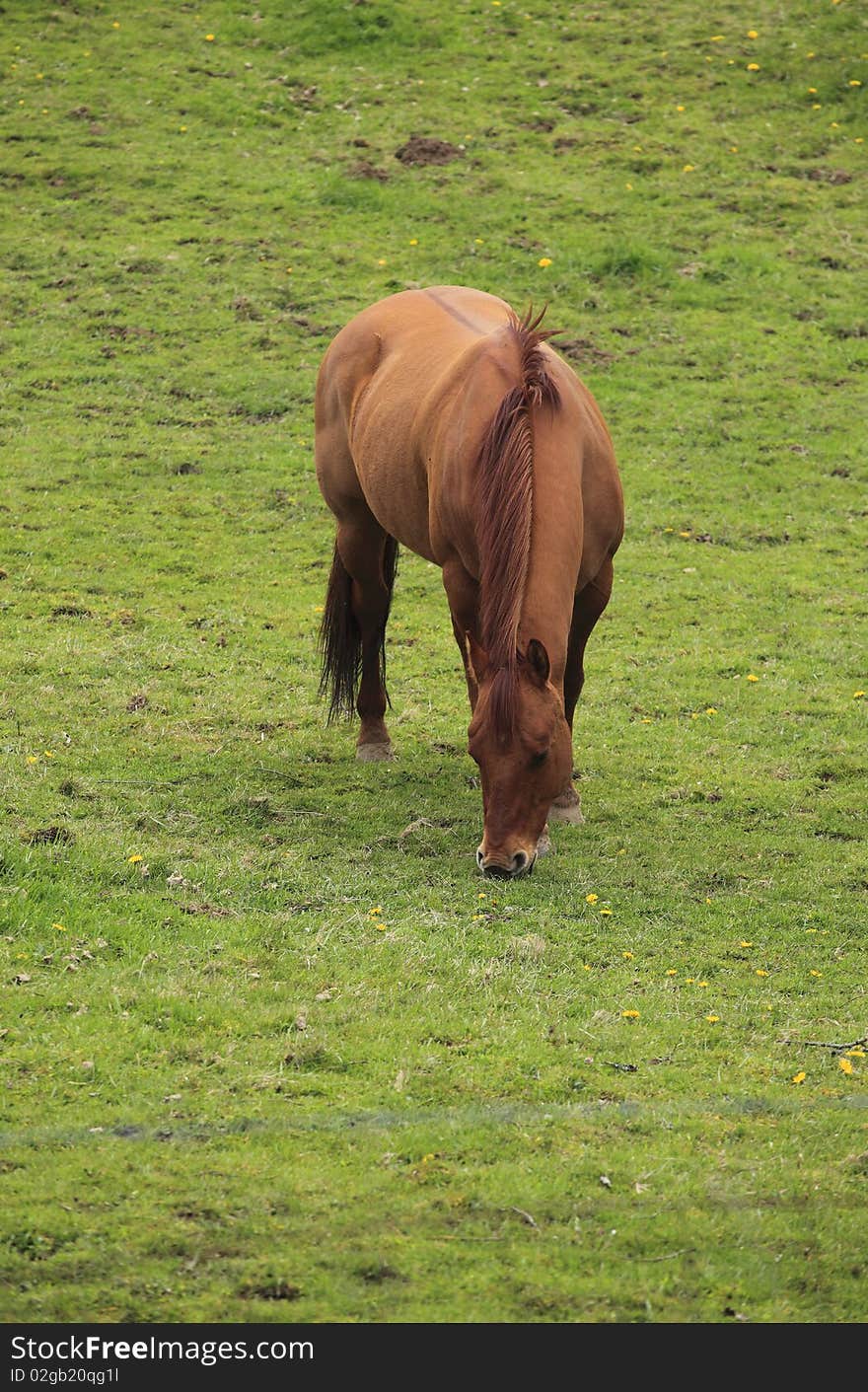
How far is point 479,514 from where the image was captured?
635 centimetres

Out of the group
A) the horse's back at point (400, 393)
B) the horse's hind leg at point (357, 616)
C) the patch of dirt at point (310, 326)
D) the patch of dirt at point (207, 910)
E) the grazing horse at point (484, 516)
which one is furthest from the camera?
the patch of dirt at point (310, 326)

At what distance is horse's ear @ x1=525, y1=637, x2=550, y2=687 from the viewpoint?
5918 millimetres

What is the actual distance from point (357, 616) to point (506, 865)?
8.75 feet

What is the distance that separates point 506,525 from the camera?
620cm

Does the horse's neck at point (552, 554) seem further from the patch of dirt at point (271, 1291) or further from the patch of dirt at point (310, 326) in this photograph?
the patch of dirt at point (310, 326)

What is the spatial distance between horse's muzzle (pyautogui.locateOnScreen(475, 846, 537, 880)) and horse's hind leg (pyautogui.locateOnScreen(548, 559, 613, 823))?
1.02m

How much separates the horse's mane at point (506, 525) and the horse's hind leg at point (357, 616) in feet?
6.95

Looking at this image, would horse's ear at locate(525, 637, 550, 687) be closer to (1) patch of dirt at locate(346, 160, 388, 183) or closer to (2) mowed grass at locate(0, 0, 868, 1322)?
(2) mowed grass at locate(0, 0, 868, 1322)

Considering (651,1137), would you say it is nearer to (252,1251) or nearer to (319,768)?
(252,1251)

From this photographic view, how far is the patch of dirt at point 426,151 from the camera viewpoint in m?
17.1

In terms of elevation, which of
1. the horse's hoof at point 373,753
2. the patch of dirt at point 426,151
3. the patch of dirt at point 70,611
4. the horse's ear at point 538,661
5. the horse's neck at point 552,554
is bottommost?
the patch of dirt at point 70,611

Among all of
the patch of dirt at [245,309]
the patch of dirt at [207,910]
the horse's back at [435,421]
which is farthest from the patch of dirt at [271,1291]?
the patch of dirt at [245,309]

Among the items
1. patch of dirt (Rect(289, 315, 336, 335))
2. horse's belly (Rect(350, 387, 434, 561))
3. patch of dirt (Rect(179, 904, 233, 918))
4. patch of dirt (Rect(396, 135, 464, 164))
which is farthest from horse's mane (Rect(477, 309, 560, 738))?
patch of dirt (Rect(396, 135, 464, 164))
